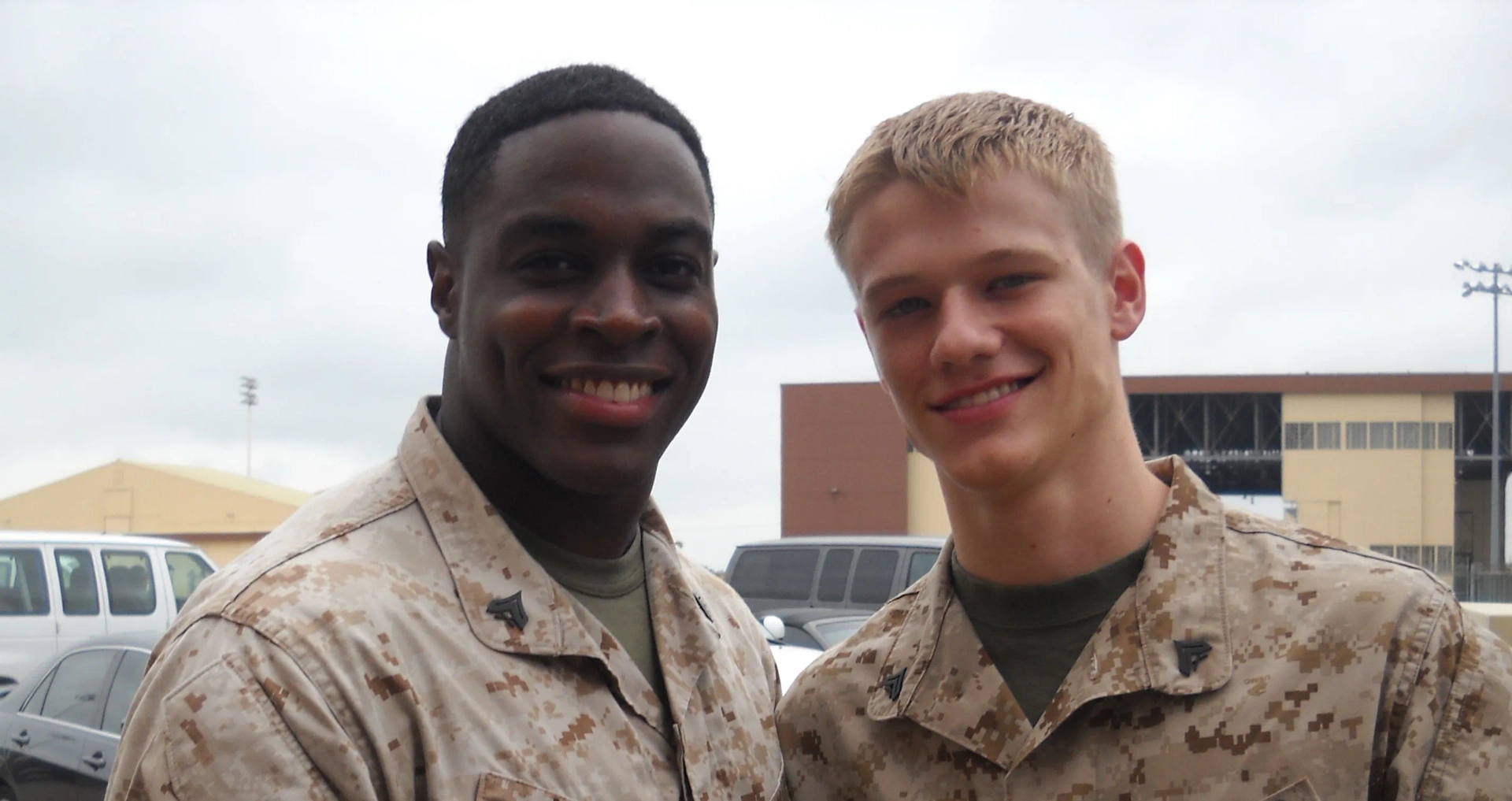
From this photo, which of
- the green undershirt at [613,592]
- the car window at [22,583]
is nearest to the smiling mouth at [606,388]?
the green undershirt at [613,592]

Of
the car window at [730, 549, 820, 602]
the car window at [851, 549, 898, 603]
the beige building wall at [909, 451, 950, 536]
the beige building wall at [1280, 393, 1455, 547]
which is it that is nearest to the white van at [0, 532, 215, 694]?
the car window at [730, 549, 820, 602]

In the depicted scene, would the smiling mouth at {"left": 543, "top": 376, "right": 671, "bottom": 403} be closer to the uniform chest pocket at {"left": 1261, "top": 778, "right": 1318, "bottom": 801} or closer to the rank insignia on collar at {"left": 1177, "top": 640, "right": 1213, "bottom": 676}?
the rank insignia on collar at {"left": 1177, "top": 640, "right": 1213, "bottom": 676}

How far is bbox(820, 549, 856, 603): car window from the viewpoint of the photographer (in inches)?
483

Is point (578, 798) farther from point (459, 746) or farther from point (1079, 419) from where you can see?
point (1079, 419)

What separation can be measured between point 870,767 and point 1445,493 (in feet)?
110

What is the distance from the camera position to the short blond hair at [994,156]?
8.01ft

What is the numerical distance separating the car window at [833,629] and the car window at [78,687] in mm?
4490

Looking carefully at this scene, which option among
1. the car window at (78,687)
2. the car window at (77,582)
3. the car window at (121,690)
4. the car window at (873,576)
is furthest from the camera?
the car window at (873,576)

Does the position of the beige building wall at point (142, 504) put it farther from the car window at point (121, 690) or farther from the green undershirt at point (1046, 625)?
the green undershirt at point (1046, 625)

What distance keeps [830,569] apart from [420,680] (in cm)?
1042

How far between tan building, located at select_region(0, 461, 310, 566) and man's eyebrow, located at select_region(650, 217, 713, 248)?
35.0 metres

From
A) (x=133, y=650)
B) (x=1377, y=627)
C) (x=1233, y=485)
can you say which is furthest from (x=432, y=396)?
(x=1233, y=485)

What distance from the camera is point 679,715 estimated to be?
2.53 m

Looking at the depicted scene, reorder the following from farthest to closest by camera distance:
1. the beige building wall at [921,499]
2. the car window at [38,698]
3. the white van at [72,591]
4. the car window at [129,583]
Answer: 1. the beige building wall at [921,499]
2. the car window at [129,583]
3. the white van at [72,591]
4. the car window at [38,698]
